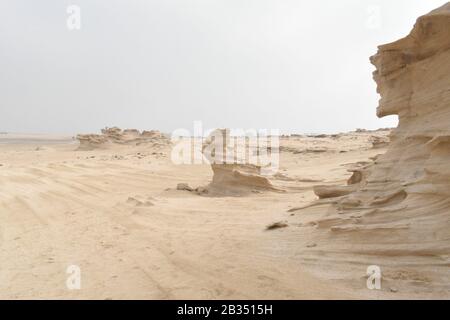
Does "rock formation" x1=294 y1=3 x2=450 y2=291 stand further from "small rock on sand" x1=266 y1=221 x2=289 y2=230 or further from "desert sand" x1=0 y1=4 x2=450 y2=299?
"small rock on sand" x1=266 y1=221 x2=289 y2=230

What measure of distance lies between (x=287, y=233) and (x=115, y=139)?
20963 mm

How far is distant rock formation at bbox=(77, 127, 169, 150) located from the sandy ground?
47.2ft

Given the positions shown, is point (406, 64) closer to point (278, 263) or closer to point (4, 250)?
point (278, 263)

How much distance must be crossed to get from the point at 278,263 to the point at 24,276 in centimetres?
241

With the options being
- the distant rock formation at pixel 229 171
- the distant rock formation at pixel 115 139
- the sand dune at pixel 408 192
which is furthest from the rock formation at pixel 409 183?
the distant rock formation at pixel 115 139

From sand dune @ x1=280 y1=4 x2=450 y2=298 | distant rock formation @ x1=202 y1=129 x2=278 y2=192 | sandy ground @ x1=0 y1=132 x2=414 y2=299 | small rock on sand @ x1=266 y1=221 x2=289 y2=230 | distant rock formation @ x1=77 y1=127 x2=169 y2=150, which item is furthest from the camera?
distant rock formation @ x1=77 y1=127 x2=169 y2=150

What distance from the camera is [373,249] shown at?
3.64 metres

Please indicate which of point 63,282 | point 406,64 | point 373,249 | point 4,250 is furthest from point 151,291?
point 406,64

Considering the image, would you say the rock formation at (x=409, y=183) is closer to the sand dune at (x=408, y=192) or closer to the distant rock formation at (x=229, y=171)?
the sand dune at (x=408, y=192)

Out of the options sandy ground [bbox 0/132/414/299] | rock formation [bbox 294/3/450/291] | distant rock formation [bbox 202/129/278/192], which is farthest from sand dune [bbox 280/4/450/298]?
distant rock formation [bbox 202/129/278/192]

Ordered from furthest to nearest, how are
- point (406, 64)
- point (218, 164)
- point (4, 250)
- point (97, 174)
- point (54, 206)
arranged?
point (97, 174), point (218, 164), point (54, 206), point (406, 64), point (4, 250)

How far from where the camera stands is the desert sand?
3.21m

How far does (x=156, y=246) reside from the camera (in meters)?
4.39

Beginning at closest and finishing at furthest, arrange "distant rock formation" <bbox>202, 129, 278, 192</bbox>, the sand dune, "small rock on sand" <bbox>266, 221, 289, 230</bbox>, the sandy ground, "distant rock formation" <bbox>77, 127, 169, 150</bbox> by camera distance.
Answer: the sandy ground
the sand dune
"small rock on sand" <bbox>266, 221, 289, 230</bbox>
"distant rock formation" <bbox>202, 129, 278, 192</bbox>
"distant rock formation" <bbox>77, 127, 169, 150</bbox>
